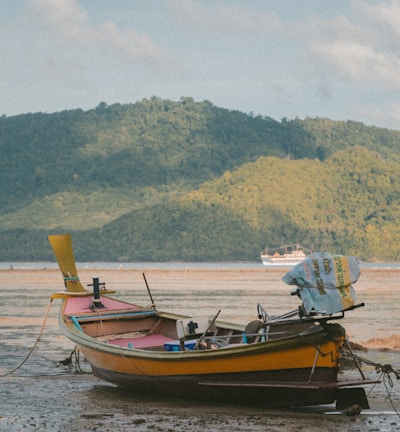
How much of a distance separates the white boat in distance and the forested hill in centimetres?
152

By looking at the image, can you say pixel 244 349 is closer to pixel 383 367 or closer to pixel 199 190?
pixel 383 367

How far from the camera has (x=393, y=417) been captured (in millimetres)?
11828

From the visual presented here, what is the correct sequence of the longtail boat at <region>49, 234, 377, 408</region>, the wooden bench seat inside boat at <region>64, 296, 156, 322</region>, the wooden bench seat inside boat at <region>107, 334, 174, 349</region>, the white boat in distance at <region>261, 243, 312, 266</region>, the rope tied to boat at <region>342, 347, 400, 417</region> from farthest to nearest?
1. the white boat in distance at <region>261, 243, 312, 266</region>
2. the wooden bench seat inside boat at <region>64, 296, 156, 322</region>
3. the wooden bench seat inside boat at <region>107, 334, 174, 349</region>
4. the rope tied to boat at <region>342, 347, 400, 417</region>
5. the longtail boat at <region>49, 234, 377, 408</region>

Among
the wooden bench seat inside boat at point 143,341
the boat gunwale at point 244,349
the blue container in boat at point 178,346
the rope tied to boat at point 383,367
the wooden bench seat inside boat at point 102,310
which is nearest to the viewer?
the boat gunwale at point 244,349

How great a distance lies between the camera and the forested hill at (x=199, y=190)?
14112cm

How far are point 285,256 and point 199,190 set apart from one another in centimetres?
2186

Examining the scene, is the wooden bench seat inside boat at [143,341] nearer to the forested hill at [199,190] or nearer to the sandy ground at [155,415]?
the sandy ground at [155,415]

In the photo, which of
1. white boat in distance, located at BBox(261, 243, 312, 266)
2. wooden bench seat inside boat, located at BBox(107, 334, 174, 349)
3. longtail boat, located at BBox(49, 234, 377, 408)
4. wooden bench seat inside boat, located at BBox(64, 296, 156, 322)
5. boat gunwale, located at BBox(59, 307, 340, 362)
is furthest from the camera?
white boat in distance, located at BBox(261, 243, 312, 266)

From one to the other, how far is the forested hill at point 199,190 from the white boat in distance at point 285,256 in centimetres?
152

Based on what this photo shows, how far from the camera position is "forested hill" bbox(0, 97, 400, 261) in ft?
463

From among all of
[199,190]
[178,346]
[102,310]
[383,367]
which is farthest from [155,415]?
[199,190]

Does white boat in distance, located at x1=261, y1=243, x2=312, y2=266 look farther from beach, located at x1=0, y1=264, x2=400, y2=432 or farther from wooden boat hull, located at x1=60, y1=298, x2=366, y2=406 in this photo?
wooden boat hull, located at x1=60, y1=298, x2=366, y2=406

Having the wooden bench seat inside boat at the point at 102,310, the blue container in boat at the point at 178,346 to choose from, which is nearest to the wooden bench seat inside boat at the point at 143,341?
the wooden bench seat inside boat at the point at 102,310

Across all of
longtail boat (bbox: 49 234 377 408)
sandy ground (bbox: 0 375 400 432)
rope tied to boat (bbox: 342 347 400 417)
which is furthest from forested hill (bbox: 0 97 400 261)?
rope tied to boat (bbox: 342 347 400 417)
